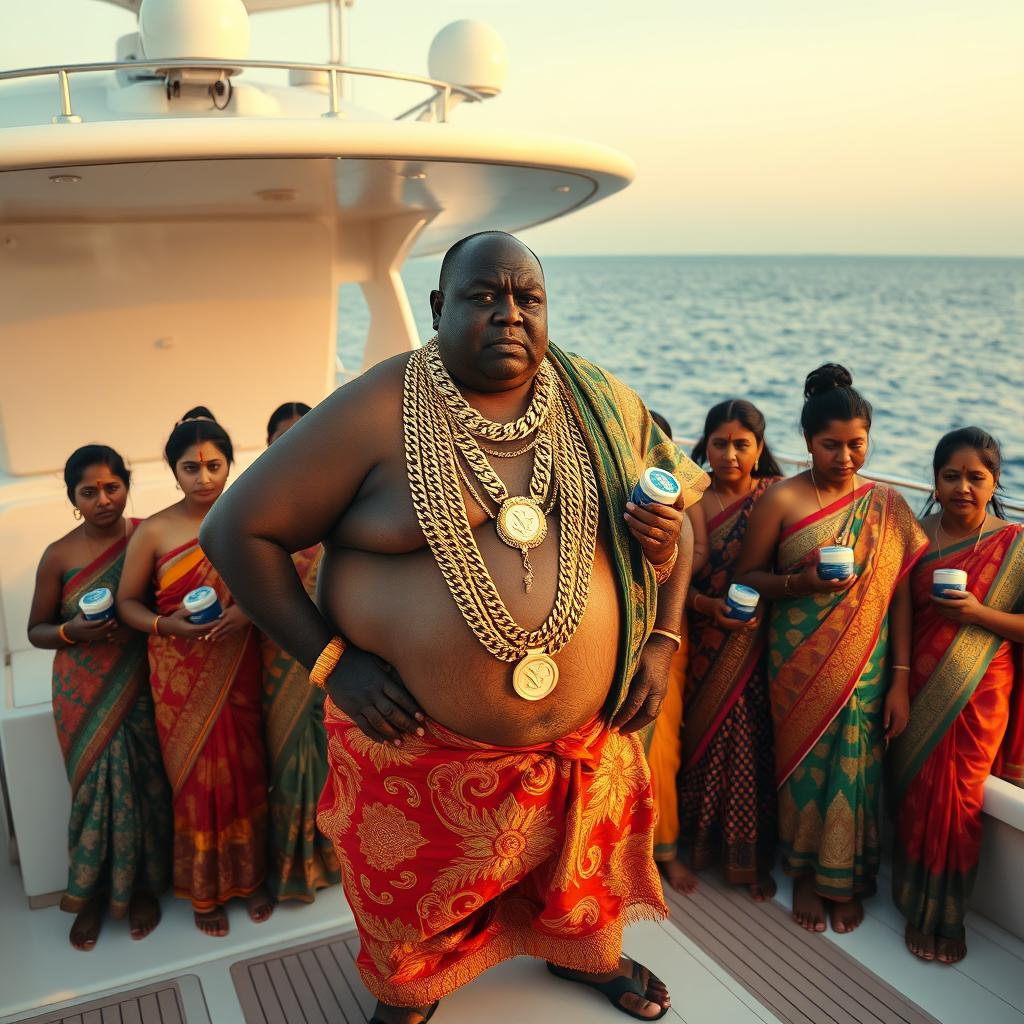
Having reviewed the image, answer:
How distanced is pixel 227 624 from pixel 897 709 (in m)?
2.18

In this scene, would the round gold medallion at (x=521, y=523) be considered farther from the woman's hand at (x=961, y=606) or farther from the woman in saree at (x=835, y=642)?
the woman's hand at (x=961, y=606)

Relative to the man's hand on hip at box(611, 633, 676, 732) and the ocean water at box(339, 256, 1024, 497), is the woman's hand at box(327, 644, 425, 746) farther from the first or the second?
the ocean water at box(339, 256, 1024, 497)

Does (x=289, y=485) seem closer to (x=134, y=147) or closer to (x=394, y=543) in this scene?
(x=394, y=543)

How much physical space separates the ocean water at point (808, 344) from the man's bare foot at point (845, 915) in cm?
1068

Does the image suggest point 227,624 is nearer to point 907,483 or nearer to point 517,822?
point 517,822

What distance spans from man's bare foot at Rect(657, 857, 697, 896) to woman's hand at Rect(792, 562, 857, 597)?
1.10 metres

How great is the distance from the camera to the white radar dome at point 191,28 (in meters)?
3.59

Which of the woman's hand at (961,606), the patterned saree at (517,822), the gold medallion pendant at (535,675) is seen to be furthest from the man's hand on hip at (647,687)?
the woman's hand at (961,606)

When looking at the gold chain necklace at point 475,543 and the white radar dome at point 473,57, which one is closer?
the gold chain necklace at point 475,543

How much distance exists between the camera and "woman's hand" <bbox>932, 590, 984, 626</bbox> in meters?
2.99

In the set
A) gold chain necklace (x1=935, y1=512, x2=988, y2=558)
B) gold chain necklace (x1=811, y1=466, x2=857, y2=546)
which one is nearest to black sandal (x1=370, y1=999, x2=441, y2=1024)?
gold chain necklace (x1=811, y1=466, x2=857, y2=546)

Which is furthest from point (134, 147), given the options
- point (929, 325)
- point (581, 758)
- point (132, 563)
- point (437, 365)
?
point (929, 325)

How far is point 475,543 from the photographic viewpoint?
2141 millimetres

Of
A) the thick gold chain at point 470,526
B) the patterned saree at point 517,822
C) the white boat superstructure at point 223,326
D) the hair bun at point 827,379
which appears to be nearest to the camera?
the thick gold chain at point 470,526
